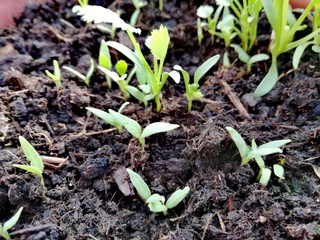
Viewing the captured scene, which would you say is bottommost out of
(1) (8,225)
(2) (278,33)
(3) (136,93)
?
(1) (8,225)

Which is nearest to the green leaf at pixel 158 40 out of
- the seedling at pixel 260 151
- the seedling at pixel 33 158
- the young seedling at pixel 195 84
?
the young seedling at pixel 195 84

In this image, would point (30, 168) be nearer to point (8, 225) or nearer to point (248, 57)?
point (8, 225)

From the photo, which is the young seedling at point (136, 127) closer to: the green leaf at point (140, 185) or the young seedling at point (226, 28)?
the green leaf at point (140, 185)

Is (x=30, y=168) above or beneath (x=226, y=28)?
beneath

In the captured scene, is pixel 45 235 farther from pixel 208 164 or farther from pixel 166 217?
pixel 208 164

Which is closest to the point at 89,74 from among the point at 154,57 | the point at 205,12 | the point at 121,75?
the point at 121,75

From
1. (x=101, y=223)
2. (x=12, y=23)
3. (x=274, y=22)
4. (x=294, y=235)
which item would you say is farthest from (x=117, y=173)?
(x=12, y=23)

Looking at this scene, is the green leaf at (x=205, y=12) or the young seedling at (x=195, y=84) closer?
the young seedling at (x=195, y=84)
